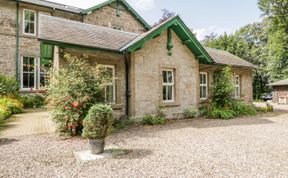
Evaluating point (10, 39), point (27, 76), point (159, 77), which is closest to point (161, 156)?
point (159, 77)

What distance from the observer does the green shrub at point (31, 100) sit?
14228mm

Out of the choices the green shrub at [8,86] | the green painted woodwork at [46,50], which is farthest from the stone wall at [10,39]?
the green painted woodwork at [46,50]

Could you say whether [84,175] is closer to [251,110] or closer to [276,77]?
[251,110]

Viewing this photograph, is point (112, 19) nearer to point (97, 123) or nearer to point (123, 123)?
point (123, 123)

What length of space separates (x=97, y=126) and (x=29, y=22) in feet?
48.7

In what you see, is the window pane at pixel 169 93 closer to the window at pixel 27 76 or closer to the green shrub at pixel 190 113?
the green shrub at pixel 190 113

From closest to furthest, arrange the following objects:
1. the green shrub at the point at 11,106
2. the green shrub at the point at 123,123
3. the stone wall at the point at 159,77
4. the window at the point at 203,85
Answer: the green shrub at the point at 123,123, the stone wall at the point at 159,77, the green shrub at the point at 11,106, the window at the point at 203,85

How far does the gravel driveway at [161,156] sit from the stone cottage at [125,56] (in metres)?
2.94

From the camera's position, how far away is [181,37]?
1167cm

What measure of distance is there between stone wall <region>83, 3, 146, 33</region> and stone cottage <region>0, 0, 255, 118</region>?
11.5 ft

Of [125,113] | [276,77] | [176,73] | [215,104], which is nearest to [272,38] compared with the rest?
[276,77]

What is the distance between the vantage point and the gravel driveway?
4277 millimetres

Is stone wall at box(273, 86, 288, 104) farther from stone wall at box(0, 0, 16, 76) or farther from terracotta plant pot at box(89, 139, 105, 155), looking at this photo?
stone wall at box(0, 0, 16, 76)

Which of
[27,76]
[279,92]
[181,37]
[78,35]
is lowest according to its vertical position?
[279,92]
